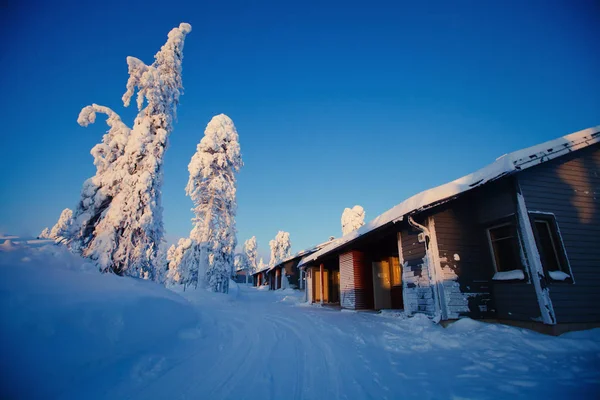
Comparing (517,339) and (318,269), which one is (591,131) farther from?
(318,269)

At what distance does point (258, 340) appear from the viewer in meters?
6.29

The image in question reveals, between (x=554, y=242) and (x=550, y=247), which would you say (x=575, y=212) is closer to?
(x=554, y=242)

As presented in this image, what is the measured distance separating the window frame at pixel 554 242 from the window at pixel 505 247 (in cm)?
50

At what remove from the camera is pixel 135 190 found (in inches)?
461

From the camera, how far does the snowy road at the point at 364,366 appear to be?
11.9 ft

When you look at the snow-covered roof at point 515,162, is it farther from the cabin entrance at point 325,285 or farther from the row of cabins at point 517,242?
the cabin entrance at point 325,285

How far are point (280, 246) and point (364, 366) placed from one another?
53982mm

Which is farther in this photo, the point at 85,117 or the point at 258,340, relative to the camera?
the point at 85,117

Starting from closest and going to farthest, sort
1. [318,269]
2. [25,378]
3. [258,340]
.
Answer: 1. [25,378]
2. [258,340]
3. [318,269]

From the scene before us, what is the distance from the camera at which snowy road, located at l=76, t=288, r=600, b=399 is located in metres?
3.64

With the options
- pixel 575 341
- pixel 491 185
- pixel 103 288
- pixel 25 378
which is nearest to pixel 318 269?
pixel 491 185

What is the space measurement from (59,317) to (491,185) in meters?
11.5

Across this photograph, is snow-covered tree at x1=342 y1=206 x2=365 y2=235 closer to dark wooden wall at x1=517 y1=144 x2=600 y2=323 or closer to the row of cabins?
the row of cabins

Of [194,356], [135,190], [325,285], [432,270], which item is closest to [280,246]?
[325,285]
